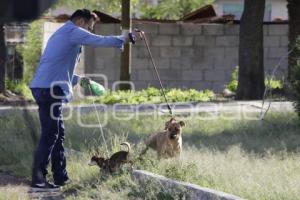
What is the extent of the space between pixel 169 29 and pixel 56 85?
11425mm

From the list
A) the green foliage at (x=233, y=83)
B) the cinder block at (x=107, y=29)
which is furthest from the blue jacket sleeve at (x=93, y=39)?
the cinder block at (x=107, y=29)

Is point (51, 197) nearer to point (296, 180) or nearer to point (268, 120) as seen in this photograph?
point (296, 180)

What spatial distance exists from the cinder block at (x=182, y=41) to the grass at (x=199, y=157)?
6.63 meters

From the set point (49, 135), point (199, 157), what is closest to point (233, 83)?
point (199, 157)

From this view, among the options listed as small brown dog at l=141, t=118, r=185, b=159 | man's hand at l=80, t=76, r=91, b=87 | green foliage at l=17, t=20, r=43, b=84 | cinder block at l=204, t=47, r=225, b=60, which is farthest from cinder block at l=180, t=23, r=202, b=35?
small brown dog at l=141, t=118, r=185, b=159

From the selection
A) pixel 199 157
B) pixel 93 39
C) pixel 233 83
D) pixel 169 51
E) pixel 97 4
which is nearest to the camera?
pixel 93 39

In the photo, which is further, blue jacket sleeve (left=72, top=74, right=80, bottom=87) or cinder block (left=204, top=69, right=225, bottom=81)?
cinder block (left=204, top=69, right=225, bottom=81)

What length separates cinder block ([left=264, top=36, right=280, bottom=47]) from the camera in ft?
63.7

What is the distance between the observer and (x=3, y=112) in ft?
44.2

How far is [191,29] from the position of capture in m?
19.1

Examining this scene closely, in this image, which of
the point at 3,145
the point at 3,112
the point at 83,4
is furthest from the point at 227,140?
the point at 83,4

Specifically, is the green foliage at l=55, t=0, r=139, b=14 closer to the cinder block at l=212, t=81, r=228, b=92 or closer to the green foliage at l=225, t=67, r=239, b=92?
the cinder block at l=212, t=81, r=228, b=92

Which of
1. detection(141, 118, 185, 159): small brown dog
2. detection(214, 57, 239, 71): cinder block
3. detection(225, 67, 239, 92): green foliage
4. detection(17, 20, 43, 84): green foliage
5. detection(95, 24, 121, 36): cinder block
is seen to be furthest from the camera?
detection(17, 20, 43, 84): green foliage

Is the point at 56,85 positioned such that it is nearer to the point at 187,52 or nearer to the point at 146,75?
the point at 146,75
